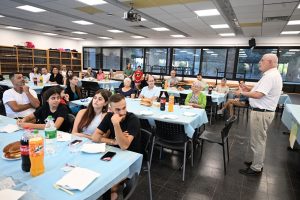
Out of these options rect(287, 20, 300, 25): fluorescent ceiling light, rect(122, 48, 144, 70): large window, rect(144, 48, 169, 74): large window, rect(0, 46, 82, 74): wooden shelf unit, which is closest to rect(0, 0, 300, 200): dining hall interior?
rect(287, 20, 300, 25): fluorescent ceiling light

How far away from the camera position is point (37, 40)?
10.3m

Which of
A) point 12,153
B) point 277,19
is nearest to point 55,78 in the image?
point 12,153

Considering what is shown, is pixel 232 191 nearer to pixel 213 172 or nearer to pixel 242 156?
pixel 213 172

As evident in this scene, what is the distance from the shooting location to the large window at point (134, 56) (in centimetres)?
1105

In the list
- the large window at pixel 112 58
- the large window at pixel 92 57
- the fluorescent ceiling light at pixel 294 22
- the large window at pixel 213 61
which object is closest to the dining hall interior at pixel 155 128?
the fluorescent ceiling light at pixel 294 22

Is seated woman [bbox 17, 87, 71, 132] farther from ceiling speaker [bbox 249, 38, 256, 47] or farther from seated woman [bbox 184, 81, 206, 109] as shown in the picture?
ceiling speaker [bbox 249, 38, 256, 47]

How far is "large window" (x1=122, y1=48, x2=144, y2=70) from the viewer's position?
1105 cm

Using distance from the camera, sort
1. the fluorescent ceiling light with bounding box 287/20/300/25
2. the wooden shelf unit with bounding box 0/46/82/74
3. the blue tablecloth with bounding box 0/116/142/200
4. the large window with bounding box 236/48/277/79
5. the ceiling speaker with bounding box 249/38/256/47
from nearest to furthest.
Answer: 1. the blue tablecloth with bounding box 0/116/142/200
2. the fluorescent ceiling light with bounding box 287/20/300/25
3. the ceiling speaker with bounding box 249/38/256/47
4. the wooden shelf unit with bounding box 0/46/82/74
5. the large window with bounding box 236/48/277/79

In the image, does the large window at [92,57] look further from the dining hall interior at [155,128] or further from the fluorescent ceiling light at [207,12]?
the fluorescent ceiling light at [207,12]

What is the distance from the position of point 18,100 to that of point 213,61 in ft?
27.7

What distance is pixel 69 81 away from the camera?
13.2 ft

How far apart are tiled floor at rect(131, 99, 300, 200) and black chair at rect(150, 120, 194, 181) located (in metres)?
0.26

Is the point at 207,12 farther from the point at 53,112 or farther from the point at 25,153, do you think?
the point at 25,153

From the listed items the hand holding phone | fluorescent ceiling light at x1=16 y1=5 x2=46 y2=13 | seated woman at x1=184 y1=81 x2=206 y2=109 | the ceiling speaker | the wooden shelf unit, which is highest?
fluorescent ceiling light at x1=16 y1=5 x2=46 y2=13
